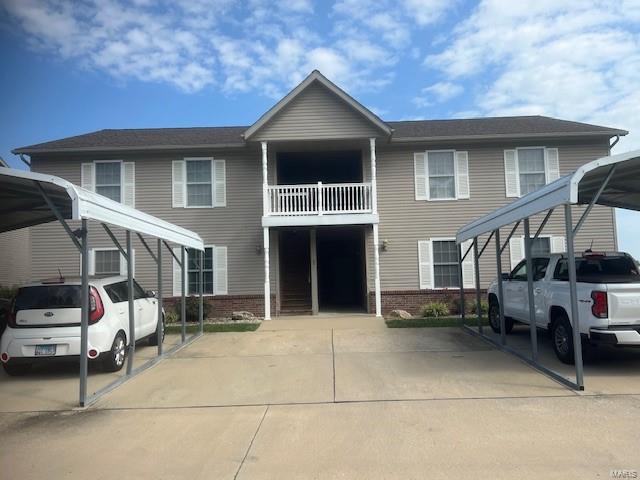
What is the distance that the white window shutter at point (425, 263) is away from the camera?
16.3 meters

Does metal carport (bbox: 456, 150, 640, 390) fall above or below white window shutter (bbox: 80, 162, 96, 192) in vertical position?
below

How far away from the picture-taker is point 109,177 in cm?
1677

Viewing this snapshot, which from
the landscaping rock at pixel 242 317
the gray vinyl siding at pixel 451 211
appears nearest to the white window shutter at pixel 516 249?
the gray vinyl siding at pixel 451 211

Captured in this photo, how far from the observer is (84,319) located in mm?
6406

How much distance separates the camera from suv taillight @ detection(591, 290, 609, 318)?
7.11 m

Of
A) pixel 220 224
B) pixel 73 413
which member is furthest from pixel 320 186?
pixel 73 413

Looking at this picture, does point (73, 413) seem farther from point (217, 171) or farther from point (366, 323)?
point (217, 171)

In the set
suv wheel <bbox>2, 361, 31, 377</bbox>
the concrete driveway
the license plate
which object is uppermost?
the license plate

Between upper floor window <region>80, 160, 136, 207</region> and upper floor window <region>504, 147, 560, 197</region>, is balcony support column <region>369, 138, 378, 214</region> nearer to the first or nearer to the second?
upper floor window <region>504, 147, 560, 197</region>

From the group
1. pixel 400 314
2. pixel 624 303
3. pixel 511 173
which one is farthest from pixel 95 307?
pixel 511 173

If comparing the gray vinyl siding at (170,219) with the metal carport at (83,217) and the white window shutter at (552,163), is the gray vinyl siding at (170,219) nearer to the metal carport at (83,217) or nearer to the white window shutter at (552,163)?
the metal carport at (83,217)

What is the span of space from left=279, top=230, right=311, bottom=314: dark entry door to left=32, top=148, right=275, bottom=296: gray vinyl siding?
127 centimetres

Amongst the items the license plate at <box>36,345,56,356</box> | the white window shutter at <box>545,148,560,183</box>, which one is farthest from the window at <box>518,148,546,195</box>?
the license plate at <box>36,345,56,356</box>

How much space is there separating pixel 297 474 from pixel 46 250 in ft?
50.2
